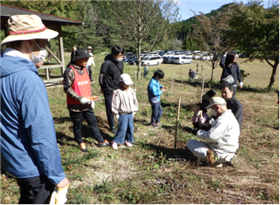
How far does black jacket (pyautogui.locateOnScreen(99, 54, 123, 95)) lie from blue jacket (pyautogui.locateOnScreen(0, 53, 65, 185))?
2.95 meters

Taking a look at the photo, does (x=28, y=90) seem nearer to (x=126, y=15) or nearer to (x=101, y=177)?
(x=101, y=177)

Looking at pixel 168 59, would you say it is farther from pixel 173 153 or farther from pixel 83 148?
pixel 83 148

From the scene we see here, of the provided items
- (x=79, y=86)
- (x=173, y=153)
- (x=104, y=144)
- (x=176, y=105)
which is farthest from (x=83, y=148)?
(x=176, y=105)

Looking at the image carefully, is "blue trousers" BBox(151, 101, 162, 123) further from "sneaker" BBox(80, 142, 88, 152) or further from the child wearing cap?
"sneaker" BBox(80, 142, 88, 152)

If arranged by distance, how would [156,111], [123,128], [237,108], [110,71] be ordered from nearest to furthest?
[237,108] < [123,128] < [110,71] < [156,111]

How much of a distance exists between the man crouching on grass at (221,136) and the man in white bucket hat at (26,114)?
8.15ft

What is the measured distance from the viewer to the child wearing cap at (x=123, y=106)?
13.0 ft

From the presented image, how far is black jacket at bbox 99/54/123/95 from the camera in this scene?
4.34 metres

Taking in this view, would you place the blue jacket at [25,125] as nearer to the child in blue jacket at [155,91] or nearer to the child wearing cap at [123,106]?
the child wearing cap at [123,106]

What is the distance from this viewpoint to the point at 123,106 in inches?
158

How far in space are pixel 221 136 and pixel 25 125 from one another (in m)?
2.85

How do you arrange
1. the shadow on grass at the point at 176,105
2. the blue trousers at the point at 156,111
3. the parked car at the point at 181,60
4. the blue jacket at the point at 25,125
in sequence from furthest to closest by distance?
the parked car at the point at 181,60 → the shadow on grass at the point at 176,105 → the blue trousers at the point at 156,111 → the blue jacket at the point at 25,125

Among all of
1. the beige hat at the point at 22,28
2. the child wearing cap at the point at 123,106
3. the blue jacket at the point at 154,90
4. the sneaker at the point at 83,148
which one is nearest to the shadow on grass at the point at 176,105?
the blue jacket at the point at 154,90

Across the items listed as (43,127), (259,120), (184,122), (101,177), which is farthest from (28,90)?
(259,120)
